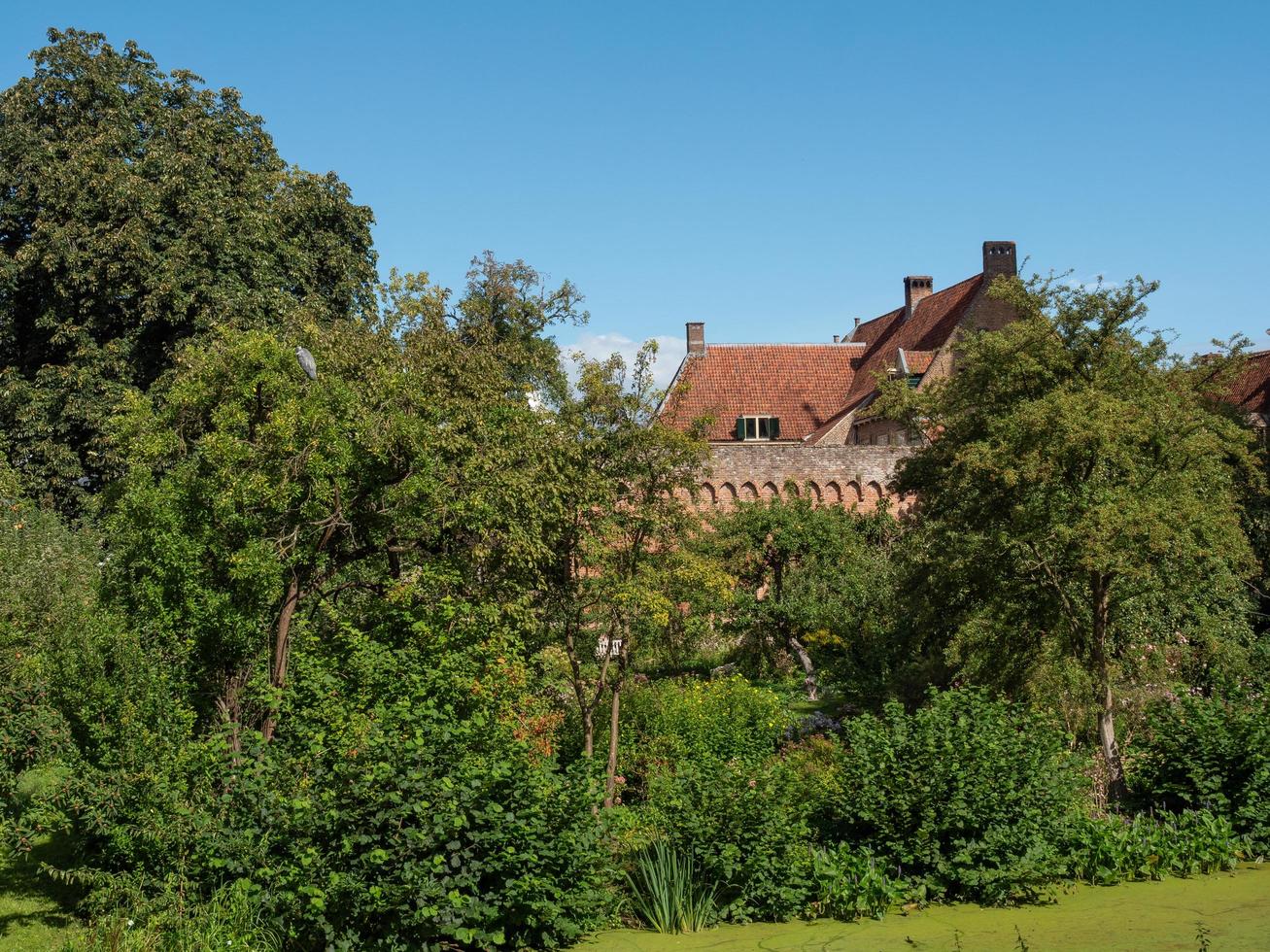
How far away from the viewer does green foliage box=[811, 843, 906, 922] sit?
389 inches

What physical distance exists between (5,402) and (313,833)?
77.3 feet

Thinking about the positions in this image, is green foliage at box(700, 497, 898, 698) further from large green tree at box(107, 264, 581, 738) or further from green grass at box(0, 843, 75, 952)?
green grass at box(0, 843, 75, 952)

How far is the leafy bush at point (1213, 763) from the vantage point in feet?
38.9

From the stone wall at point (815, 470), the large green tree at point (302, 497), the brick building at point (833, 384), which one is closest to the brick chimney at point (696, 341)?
the brick building at point (833, 384)

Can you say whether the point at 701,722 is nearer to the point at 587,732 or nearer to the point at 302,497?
the point at 587,732

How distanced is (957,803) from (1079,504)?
220 inches

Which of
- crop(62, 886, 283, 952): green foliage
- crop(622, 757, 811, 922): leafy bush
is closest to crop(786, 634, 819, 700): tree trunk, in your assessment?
crop(622, 757, 811, 922): leafy bush

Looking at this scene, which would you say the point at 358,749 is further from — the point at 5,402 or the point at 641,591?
the point at 5,402

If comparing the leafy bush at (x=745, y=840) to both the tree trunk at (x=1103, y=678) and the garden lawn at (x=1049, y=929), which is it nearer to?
the garden lawn at (x=1049, y=929)

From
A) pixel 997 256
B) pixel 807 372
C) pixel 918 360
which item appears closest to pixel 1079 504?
pixel 918 360

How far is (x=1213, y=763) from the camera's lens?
12.3 m

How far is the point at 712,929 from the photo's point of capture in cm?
968

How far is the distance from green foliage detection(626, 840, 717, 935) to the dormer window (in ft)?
114

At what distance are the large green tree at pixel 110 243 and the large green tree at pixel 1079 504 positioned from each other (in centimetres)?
1589
